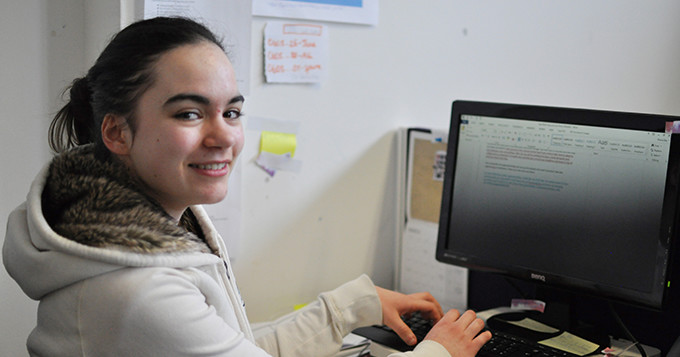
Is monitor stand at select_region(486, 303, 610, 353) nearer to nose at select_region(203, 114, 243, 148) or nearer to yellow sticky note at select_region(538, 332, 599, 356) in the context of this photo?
yellow sticky note at select_region(538, 332, 599, 356)

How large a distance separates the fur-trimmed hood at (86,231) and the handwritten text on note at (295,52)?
0.69 meters

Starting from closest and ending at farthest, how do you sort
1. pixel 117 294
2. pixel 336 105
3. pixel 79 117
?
pixel 117 294, pixel 79 117, pixel 336 105

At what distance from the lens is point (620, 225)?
1210mm

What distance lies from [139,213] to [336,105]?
90 centimetres

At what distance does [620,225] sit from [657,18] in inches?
61.5

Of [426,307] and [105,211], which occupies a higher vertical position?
[105,211]

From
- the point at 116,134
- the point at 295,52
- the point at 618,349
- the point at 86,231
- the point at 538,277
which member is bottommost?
the point at 618,349

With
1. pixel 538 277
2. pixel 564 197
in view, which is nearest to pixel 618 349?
pixel 538 277

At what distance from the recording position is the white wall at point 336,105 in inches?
54.6

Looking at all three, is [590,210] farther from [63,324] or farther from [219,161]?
[63,324]

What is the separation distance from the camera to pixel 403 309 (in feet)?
4.25

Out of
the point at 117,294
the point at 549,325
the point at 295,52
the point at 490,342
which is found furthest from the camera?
the point at 295,52

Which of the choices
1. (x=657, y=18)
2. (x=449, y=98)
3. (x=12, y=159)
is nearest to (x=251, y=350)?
(x=12, y=159)

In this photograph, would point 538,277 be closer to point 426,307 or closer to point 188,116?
point 426,307
